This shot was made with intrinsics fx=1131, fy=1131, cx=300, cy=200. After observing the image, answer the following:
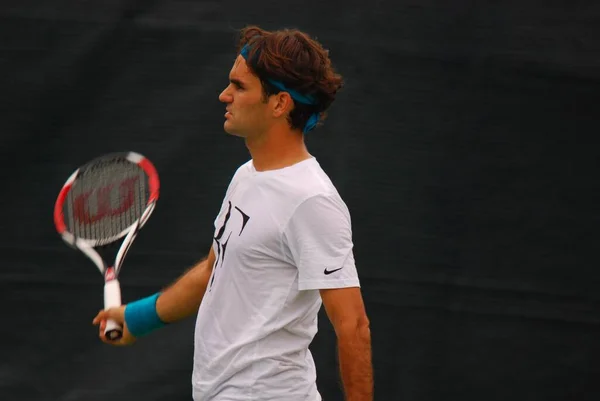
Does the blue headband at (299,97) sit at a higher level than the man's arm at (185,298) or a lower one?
higher

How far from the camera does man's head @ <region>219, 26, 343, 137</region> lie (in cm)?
266

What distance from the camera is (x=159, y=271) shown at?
147 inches

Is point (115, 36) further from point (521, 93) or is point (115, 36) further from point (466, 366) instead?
point (466, 366)

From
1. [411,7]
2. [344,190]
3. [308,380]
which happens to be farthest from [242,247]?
[411,7]

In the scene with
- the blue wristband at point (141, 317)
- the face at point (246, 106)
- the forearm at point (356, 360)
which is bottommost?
the blue wristband at point (141, 317)

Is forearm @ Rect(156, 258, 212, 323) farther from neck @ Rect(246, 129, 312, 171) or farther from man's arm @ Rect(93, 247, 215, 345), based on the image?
neck @ Rect(246, 129, 312, 171)

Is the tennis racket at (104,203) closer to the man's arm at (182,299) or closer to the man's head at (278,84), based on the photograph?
the man's arm at (182,299)

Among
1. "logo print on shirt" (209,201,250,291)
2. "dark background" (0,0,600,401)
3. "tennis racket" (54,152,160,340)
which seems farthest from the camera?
"dark background" (0,0,600,401)

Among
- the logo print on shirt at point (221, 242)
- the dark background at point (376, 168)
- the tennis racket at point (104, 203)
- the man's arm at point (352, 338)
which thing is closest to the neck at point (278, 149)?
the logo print on shirt at point (221, 242)

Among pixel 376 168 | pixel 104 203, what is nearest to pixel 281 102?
Result: pixel 104 203

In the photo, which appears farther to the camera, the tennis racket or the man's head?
the tennis racket

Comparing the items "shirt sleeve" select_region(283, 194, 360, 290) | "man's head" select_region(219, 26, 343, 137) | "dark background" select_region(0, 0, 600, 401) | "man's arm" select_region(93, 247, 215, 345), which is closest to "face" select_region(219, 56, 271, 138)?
"man's head" select_region(219, 26, 343, 137)

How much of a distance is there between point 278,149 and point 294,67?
0.20m

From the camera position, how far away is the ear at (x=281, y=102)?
269 centimetres
